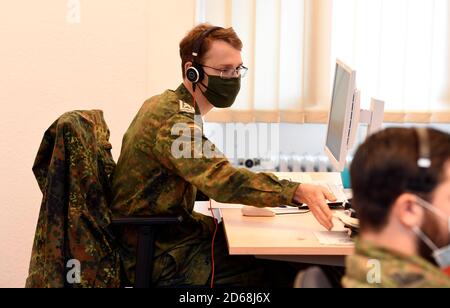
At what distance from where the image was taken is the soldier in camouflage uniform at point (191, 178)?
1983 mm

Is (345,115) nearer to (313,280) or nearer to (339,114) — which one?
(339,114)

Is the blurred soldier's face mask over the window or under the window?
under

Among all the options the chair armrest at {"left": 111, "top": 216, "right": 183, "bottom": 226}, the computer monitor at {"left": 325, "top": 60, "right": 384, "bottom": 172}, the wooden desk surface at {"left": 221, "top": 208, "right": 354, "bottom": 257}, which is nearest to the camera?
the wooden desk surface at {"left": 221, "top": 208, "right": 354, "bottom": 257}

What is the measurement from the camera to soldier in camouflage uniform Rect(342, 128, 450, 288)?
1076 mm

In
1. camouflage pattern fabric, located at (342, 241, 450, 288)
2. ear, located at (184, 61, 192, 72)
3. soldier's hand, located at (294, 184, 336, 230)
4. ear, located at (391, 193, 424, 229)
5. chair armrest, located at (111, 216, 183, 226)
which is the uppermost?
ear, located at (184, 61, 192, 72)

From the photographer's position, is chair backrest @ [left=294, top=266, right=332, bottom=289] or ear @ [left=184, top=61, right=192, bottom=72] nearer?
chair backrest @ [left=294, top=266, right=332, bottom=289]

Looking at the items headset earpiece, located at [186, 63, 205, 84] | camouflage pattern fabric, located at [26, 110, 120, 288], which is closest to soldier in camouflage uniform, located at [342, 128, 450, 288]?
camouflage pattern fabric, located at [26, 110, 120, 288]

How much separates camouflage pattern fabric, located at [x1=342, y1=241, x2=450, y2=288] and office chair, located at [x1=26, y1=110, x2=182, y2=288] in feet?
3.04

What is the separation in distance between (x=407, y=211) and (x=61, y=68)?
2384 millimetres

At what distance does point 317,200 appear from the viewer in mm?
1958

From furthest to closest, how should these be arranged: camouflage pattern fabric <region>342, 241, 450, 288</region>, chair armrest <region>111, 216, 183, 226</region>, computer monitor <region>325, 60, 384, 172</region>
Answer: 1. computer monitor <region>325, 60, 384, 172</region>
2. chair armrest <region>111, 216, 183, 226</region>
3. camouflage pattern fabric <region>342, 241, 450, 288</region>

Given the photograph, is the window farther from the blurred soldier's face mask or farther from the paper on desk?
the blurred soldier's face mask
